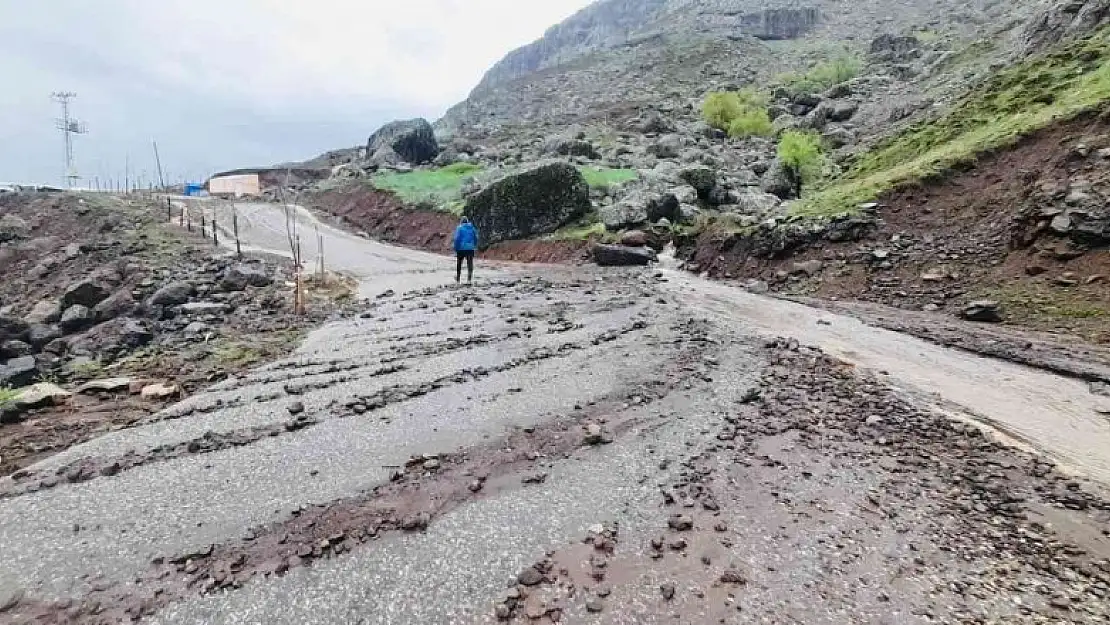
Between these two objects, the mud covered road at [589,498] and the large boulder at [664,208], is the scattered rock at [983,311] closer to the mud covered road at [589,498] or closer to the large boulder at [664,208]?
the mud covered road at [589,498]

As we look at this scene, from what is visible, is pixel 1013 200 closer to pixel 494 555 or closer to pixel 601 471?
pixel 601 471

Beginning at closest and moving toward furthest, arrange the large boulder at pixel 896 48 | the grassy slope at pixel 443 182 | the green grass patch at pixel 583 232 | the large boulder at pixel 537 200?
the green grass patch at pixel 583 232, the large boulder at pixel 537 200, the grassy slope at pixel 443 182, the large boulder at pixel 896 48

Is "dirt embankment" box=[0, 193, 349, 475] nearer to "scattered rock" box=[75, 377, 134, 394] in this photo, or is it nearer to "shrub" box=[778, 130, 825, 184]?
"scattered rock" box=[75, 377, 134, 394]

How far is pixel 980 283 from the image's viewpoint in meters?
13.9

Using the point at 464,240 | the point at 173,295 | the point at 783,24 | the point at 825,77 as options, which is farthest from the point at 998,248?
the point at 783,24

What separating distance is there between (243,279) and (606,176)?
1890 centimetres

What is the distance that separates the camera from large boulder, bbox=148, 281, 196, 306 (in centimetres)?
1878

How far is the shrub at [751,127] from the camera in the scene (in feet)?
159

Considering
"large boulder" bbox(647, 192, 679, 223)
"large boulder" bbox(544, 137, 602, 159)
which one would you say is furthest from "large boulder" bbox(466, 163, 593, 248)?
"large boulder" bbox(544, 137, 602, 159)

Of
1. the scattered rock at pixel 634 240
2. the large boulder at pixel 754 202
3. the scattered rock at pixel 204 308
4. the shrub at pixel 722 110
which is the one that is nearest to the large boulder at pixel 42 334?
the scattered rock at pixel 204 308

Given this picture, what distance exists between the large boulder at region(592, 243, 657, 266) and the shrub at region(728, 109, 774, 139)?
2934cm

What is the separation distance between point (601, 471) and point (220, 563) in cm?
375

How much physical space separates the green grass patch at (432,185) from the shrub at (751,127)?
20502mm

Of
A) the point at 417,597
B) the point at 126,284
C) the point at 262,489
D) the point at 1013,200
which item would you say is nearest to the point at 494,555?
the point at 417,597
